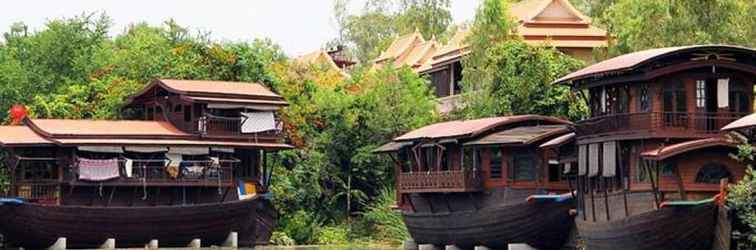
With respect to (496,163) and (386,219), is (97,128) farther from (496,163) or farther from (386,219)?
(496,163)

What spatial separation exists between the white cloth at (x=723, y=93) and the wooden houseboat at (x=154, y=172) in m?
18.2

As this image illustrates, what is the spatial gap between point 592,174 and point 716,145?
4.75 m

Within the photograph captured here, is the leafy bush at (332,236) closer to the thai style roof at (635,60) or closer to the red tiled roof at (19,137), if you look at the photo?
the red tiled roof at (19,137)

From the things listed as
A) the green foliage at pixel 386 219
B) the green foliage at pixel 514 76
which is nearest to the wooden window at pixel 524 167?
the green foliage at pixel 514 76

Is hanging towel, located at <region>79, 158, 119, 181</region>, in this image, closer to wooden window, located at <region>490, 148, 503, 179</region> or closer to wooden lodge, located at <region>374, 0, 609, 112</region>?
wooden window, located at <region>490, 148, 503, 179</region>

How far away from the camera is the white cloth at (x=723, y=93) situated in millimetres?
33156

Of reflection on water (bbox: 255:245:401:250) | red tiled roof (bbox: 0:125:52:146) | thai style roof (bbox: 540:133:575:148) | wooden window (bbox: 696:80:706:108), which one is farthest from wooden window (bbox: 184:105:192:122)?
wooden window (bbox: 696:80:706:108)

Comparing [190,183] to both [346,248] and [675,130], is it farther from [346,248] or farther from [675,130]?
[675,130]

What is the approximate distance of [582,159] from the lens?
36094mm

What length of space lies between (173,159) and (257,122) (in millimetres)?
3304

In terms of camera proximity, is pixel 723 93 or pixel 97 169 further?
pixel 97 169

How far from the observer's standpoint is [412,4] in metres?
91.2

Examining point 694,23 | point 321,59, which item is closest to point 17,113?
point 694,23

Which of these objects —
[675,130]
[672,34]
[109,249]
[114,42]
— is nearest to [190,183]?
[109,249]
